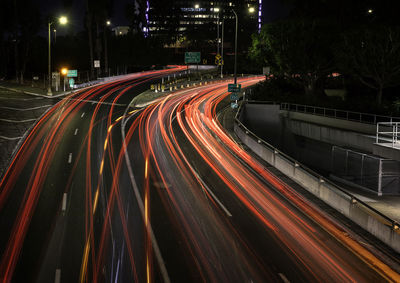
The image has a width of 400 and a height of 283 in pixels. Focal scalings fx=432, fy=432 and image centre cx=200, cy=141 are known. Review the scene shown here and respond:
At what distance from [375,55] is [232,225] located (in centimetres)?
3540

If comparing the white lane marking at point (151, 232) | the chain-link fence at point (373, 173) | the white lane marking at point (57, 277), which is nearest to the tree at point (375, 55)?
the chain-link fence at point (373, 173)

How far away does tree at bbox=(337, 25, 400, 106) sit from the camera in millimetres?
42500

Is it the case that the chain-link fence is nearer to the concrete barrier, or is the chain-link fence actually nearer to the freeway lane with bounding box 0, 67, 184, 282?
the concrete barrier

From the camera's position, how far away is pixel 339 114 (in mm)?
41438

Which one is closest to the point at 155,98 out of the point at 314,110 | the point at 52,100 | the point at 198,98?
the point at 198,98

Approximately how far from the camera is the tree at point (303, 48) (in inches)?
2030

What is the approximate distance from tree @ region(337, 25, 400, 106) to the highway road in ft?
77.9

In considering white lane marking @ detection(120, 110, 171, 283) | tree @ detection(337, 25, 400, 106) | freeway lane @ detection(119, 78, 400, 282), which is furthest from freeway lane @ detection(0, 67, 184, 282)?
tree @ detection(337, 25, 400, 106)

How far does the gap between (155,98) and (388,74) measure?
24.1 meters

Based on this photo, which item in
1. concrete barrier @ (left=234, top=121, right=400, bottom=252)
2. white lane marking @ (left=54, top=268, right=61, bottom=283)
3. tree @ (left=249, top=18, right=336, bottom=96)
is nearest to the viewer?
white lane marking @ (left=54, top=268, right=61, bottom=283)

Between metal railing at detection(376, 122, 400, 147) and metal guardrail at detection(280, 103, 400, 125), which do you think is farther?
metal guardrail at detection(280, 103, 400, 125)

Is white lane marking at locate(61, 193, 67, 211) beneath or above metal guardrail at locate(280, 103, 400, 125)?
beneath

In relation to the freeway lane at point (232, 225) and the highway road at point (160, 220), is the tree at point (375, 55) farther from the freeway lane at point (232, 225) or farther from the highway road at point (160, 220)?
the freeway lane at point (232, 225)

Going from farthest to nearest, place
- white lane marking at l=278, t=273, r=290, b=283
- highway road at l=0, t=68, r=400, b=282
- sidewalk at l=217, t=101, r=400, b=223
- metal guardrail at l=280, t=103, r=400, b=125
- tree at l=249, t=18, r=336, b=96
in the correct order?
tree at l=249, t=18, r=336, b=96 → metal guardrail at l=280, t=103, r=400, b=125 → sidewalk at l=217, t=101, r=400, b=223 → highway road at l=0, t=68, r=400, b=282 → white lane marking at l=278, t=273, r=290, b=283
